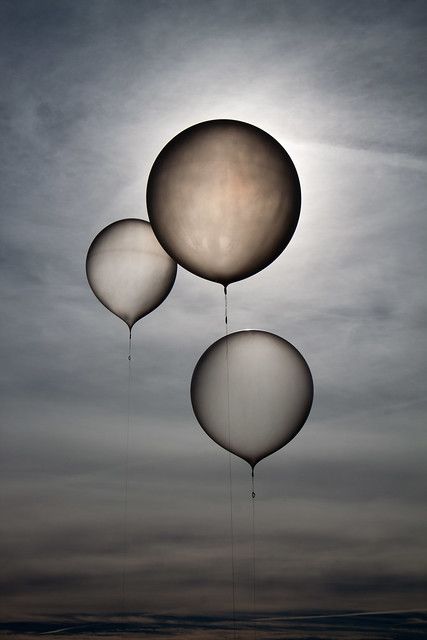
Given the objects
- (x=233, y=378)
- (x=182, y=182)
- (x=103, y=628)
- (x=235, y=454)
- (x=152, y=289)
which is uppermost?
(x=182, y=182)

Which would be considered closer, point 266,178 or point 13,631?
point 266,178

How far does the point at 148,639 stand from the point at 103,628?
9.54 ft

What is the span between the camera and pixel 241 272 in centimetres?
646

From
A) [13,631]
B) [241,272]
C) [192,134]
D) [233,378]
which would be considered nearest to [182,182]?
[192,134]

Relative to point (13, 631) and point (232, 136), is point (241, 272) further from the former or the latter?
point (13, 631)

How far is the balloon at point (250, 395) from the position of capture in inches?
289

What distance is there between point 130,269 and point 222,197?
2.17m

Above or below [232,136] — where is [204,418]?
below

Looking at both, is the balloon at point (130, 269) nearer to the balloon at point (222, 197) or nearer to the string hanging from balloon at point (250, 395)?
the string hanging from balloon at point (250, 395)

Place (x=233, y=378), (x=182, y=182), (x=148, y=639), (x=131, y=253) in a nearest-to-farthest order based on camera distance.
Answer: (x=182, y=182) < (x=233, y=378) < (x=131, y=253) < (x=148, y=639)

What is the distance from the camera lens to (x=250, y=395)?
7348 millimetres

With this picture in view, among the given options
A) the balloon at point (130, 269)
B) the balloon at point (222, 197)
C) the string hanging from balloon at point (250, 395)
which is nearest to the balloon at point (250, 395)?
the string hanging from balloon at point (250, 395)

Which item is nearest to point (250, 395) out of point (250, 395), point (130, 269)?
point (250, 395)

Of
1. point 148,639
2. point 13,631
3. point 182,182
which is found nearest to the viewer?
point 182,182
